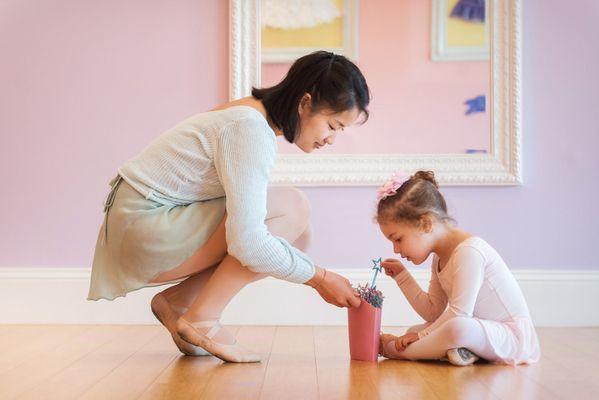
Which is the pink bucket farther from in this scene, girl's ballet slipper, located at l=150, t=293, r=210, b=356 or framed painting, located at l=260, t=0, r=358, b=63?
framed painting, located at l=260, t=0, r=358, b=63

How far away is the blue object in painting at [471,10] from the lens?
3.08 metres

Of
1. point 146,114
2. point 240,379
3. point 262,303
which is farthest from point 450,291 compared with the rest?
point 146,114

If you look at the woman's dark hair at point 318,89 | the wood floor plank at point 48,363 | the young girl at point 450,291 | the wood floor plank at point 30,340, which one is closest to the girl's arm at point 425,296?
the young girl at point 450,291

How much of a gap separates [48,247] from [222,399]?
5.54 ft

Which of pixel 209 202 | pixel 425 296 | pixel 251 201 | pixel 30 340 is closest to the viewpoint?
pixel 251 201

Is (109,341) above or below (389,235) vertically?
below

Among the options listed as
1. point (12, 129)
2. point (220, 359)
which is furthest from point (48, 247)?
point (220, 359)

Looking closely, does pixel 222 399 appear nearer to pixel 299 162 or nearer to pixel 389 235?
pixel 389 235

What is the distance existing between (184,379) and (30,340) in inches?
36.7

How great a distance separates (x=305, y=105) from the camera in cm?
211

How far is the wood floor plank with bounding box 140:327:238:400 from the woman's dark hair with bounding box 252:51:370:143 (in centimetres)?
61

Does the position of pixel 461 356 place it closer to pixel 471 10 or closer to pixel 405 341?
pixel 405 341

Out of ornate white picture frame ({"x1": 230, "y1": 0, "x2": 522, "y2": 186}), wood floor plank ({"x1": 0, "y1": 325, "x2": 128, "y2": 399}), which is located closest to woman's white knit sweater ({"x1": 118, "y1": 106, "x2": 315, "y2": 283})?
wood floor plank ({"x1": 0, "y1": 325, "x2": 128, "y2": 399})

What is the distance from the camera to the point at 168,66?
3113 millimetres
